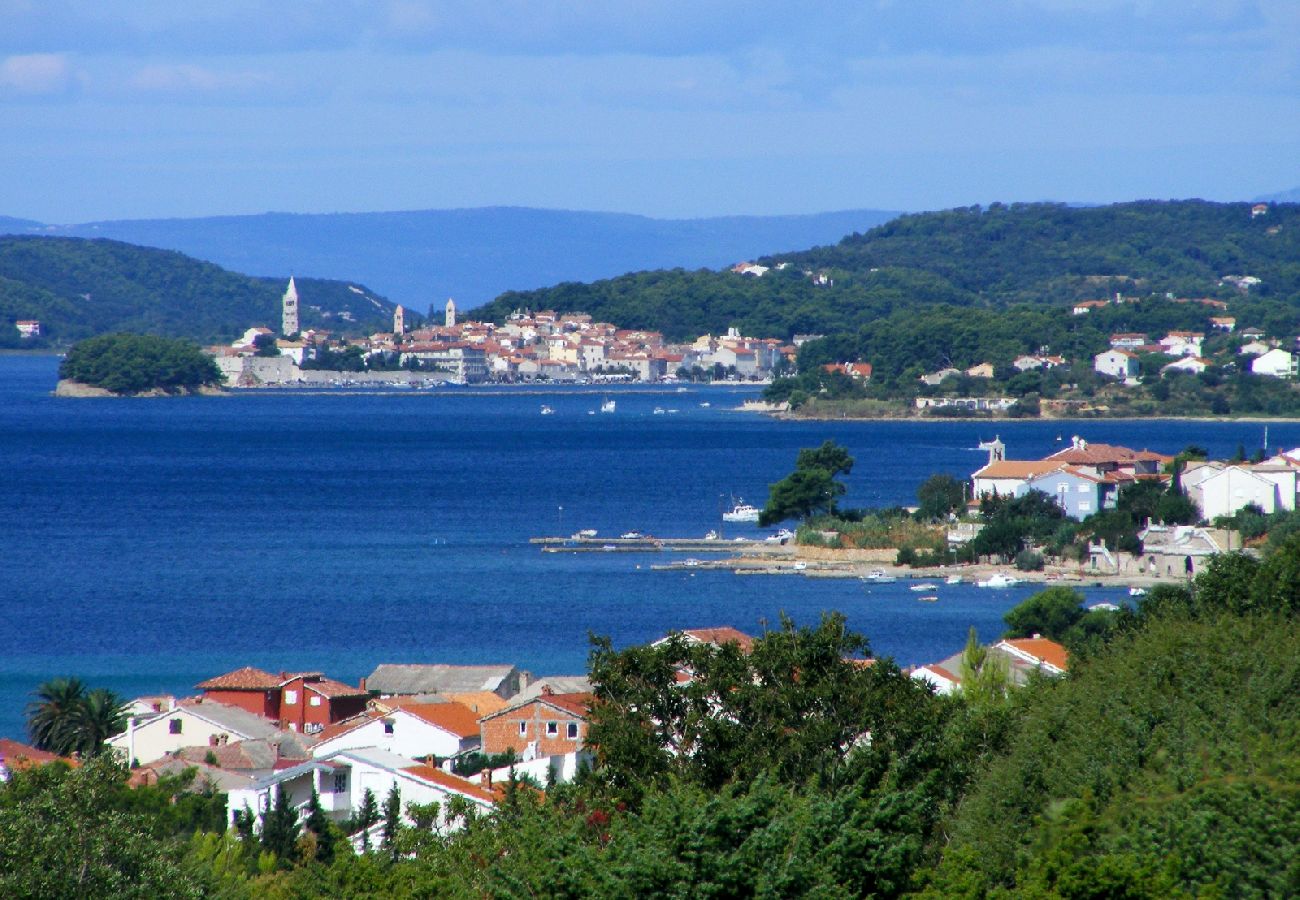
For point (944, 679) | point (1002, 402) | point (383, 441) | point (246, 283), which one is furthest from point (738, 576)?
point (246, 283)

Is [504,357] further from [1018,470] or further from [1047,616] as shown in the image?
[1047,616]

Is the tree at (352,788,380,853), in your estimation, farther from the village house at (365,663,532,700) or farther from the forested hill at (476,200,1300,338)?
the forested hill at (476,200,1300,338)

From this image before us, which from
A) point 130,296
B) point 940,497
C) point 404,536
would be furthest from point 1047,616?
point 130,296

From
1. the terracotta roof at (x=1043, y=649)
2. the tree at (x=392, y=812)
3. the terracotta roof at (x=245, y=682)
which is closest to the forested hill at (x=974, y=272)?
the terracotta roof at (x=1043, y=649)

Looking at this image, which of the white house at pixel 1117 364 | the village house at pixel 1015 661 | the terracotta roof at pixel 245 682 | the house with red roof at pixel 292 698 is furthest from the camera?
the white house at pixel 1117 364

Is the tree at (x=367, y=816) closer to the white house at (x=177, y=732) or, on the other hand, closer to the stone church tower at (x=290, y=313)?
the white house at (x=177, y=732)

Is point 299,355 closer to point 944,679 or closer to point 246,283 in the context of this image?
point 246,283

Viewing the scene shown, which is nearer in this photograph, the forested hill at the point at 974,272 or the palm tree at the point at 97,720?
the palm tree at the point at 97,720
